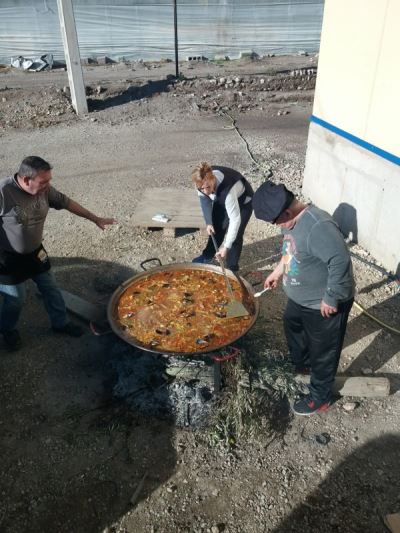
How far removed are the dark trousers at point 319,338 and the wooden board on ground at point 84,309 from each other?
2335 millimetres

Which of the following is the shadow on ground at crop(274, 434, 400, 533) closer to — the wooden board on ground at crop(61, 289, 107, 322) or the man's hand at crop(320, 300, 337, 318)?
the man's hand at crop(320, 300, 337, 318)

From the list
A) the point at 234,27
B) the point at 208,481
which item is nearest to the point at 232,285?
the point at 208,481

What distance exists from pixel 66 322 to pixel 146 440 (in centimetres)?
188

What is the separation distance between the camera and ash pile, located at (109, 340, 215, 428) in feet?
14.4

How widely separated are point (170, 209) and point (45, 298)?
334cm

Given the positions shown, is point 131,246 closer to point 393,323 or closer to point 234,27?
point 393,323

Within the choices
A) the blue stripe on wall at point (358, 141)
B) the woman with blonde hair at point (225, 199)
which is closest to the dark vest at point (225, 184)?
the woman with blonde hair at point (225, 199)

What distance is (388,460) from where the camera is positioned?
4031mm

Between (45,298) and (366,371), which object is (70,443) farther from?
(366,371)

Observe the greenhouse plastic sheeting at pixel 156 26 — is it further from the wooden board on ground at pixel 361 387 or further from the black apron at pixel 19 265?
the wooden board on ground at pixel 361 387

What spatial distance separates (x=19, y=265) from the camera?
15.1 ft

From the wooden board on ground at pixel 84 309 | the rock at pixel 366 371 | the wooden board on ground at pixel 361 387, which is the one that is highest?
the wooden board on ground at pixel 84 309

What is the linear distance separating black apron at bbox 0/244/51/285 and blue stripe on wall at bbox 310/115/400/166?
486cm

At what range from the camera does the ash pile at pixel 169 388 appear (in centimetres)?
438
